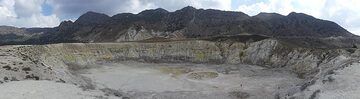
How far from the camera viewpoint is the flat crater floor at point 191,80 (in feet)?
197

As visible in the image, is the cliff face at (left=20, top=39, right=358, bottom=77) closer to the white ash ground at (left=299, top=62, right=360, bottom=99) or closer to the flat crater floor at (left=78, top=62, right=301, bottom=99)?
the flat crater floor at (left=78, top=62, right=301, bottom=99)

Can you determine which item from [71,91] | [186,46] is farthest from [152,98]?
[186,46]

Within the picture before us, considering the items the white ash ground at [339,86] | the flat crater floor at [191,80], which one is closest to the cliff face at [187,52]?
the flat crater floor at [191,80]

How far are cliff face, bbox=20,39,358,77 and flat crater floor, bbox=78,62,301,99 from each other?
4.28 metres

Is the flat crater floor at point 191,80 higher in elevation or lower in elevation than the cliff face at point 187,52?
lower

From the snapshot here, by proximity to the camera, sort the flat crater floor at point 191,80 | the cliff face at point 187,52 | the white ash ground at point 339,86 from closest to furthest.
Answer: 1. the white ash ground at point 339,86
2. the flat crater floor at point 191,80
3. the cliff face at point 187,52

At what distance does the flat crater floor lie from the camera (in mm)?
60078

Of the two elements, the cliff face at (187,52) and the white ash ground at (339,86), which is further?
the cliff face at (187,52)

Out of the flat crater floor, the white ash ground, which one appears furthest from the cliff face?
the white ash ground

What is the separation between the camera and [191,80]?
7281 cm

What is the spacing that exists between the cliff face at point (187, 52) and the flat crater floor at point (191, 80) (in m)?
4.28

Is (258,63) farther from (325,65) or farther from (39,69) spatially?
(39,69)

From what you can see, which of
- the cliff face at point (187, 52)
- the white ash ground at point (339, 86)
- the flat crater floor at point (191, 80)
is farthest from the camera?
the cliff face at point (187, 52)

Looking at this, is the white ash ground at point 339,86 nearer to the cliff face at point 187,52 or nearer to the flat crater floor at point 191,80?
the flat crater floor at point 191,80
